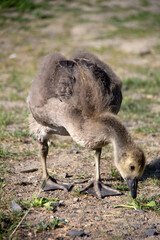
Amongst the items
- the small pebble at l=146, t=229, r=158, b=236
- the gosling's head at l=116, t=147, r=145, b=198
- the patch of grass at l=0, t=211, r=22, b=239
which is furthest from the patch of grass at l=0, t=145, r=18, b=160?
the small pebble at l=146, t=229, r=158, b=236

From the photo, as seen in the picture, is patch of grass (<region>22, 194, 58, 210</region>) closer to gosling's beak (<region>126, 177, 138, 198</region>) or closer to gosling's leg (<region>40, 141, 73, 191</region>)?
gosling's leg (<region>40, 141, 73, 191</region>)

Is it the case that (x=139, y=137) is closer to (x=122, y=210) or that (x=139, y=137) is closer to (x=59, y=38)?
(x=122, y=210)

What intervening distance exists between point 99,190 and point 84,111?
1189mm

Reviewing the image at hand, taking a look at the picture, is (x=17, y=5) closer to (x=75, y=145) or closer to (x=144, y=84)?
(x=75, y=145)

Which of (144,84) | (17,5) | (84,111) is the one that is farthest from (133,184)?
(144,84)

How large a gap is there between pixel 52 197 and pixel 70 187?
330 millimetres

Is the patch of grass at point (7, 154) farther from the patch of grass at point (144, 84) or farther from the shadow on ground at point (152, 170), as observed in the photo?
the patch of grass at point (144, 84)

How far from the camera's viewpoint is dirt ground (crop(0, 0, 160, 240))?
12.7 ft

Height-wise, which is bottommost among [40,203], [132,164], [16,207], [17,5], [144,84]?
[144,84]

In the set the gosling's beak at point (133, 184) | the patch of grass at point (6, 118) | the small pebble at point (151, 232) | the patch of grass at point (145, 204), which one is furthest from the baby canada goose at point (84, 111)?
the patch of grass at point (6, 118)

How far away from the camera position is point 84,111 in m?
4.23

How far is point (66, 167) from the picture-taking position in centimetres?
546

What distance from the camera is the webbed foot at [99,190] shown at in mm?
4673

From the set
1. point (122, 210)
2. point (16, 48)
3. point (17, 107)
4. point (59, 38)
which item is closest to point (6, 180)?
point (122, 210)
